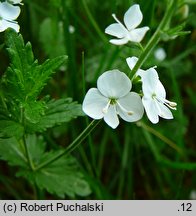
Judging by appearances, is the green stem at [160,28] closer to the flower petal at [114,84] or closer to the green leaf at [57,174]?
the flower petal at [114,84]

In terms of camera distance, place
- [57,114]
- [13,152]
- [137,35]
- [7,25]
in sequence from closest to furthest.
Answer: [137,35] → [7,25] → [57,114] → [13,152]

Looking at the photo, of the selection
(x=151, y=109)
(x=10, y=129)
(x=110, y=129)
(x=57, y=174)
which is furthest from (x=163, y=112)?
(x=110, y=129)

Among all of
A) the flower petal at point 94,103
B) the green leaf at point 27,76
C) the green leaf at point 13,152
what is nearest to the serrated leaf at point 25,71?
the green leaf at point 27,76

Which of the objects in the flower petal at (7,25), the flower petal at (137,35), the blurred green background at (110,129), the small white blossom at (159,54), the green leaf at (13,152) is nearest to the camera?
the flower petal at (137,35)

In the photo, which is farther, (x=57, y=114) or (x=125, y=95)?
(x=57, y=114)

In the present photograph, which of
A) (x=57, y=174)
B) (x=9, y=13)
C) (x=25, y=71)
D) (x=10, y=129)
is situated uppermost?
(x=9, y=13)

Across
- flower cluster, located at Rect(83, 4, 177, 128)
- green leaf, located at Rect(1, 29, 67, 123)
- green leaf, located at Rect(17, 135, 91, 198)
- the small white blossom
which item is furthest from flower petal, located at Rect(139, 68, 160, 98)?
the small white blossom

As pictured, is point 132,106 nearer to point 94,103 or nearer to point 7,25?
point 94,103
